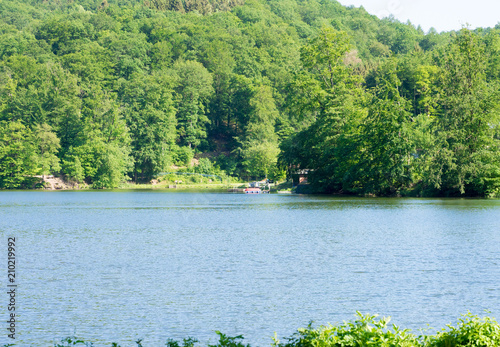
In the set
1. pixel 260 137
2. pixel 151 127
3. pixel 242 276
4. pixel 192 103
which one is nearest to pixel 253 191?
pixel 260 137

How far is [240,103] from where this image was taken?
12925 centimetres

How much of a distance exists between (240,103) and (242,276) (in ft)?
362

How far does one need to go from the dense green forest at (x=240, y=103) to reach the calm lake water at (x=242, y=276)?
24852 millimetres

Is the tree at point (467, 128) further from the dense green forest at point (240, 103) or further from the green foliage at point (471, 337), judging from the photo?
the green foliage at point (471, 337)

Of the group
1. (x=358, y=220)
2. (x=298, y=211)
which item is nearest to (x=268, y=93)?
(x=298, y=211)

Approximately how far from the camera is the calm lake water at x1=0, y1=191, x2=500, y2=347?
1445 centimetres

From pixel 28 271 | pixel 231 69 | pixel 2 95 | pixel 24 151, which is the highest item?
pixel 231 69

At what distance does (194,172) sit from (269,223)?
260 ft

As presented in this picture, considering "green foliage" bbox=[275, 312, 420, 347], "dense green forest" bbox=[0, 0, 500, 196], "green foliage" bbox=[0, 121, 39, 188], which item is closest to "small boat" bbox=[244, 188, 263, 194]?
"dense green forest" bbox=[0, 0, 500, 196]

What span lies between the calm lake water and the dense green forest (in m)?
24.9

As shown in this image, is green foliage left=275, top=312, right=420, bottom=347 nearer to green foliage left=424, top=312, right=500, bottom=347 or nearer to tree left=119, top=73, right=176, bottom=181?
green foliage left=424, top=312, right=500, bottom=347

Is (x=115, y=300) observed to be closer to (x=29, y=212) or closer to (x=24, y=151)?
(x=29, y=212)

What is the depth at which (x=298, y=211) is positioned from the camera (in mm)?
48406

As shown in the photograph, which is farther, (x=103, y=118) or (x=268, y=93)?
(x=268, y=93)
